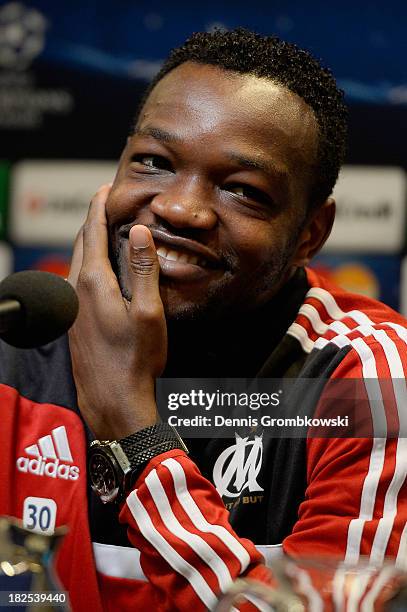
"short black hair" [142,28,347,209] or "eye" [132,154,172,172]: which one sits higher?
"short black hair" [142,28,347,209]

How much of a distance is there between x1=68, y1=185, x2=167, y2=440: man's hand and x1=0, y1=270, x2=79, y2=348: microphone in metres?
0.29

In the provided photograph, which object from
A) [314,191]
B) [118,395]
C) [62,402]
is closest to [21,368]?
[62,402]

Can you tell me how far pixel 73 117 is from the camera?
7.16ft

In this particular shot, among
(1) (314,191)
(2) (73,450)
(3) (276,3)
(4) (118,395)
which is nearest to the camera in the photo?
(4) (118,395)

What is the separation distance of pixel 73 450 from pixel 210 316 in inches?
9.8

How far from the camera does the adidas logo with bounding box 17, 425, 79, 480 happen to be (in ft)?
3.67

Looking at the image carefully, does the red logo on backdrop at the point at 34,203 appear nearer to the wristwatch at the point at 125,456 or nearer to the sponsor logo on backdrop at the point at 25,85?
the sponsor logo on backdrop at the point at 25,85

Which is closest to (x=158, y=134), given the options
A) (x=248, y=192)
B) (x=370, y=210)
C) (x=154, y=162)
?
(x=154, y=162)

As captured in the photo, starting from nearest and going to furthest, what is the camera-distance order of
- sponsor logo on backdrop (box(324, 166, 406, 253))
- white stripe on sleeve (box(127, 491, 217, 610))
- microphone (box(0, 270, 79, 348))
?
1. microphone (box(0, 270, 79, 348))
2. white stripe on sleeve (box(127, 491, 217, 610))
3. sponsor logo on backdrop (box(324, 166, 406, 253))

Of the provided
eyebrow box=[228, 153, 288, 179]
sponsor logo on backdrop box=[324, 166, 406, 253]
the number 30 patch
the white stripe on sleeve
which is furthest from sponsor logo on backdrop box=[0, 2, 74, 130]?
the white stripe on sleeve

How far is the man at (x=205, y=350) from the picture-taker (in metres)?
0.97

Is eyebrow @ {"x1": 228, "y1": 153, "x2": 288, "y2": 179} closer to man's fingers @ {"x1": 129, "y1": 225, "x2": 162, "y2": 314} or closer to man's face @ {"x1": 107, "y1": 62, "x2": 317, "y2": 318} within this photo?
man's face @ {"x1": 107, "y1": 62, "x2": 317, "y2": 318}

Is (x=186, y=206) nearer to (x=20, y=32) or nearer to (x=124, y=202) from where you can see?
(x=124, y=202)

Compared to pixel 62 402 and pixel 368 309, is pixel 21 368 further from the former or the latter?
pixel 368 309
